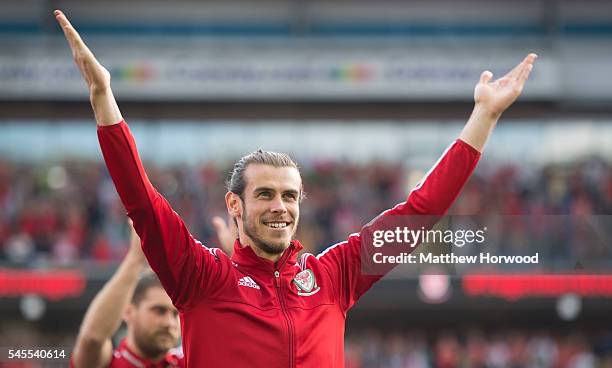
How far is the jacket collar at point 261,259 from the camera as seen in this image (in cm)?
340

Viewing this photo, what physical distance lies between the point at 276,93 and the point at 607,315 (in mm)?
8063

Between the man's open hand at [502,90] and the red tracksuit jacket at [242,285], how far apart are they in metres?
0.20

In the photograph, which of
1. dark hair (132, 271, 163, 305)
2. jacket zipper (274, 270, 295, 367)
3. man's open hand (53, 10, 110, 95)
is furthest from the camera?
dark hair (132, 271, 163, 305)

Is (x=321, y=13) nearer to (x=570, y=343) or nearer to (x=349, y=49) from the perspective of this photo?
(x=349, y=49)

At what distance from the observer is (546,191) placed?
676 inches

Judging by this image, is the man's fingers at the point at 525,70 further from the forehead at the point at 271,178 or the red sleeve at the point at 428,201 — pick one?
the forehead at the point at 271,178

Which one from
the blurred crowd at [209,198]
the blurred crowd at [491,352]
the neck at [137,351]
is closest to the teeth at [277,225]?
the neck at [137,351]

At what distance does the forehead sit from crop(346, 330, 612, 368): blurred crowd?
1121 centimetres

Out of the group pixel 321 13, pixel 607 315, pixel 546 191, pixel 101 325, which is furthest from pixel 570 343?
pixel 101 325

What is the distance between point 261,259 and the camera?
3.40 metres

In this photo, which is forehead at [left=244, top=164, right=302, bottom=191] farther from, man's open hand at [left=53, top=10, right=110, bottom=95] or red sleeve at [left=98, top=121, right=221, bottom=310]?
man's open hand at [left=53, top=10, right=110, bottom=95]

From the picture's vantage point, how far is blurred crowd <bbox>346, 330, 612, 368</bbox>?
15.0 metres

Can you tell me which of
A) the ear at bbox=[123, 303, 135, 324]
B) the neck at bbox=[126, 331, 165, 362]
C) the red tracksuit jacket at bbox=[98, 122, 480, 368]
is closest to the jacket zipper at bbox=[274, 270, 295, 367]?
the red tracksuit jacket at bbox=[98, 122, 480, 368]

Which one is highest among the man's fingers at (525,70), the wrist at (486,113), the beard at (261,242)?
the man's fingers at (525,70)
